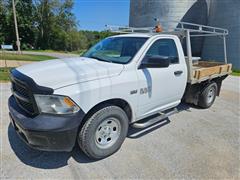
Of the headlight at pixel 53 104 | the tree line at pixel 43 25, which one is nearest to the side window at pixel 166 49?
the headlight at pixel 53 104

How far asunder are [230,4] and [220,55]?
5.50 metres

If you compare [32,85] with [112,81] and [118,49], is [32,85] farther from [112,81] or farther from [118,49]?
[118,49]

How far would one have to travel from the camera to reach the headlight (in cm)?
233

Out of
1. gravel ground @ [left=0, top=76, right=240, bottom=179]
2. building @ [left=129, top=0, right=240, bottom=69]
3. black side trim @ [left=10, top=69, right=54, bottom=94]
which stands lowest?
gravel ground @ [left=0, top=76, right=240, bottom=179]

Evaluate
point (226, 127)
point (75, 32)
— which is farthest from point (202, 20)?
point (75, 32)

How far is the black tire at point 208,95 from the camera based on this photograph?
205 inches

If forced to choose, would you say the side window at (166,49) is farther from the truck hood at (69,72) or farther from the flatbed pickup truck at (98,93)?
the truck hood at (69,72)

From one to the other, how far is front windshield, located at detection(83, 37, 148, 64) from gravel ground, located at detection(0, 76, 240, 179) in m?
1.55

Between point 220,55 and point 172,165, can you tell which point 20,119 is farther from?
point 220,55

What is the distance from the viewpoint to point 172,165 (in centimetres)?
283

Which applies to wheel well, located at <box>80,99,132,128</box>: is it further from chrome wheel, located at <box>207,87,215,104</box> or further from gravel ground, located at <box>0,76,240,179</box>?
chrome wheel, located at <box>207,87,215,104</box>

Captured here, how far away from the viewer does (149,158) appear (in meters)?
2.97

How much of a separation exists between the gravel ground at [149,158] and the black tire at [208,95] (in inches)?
46.3

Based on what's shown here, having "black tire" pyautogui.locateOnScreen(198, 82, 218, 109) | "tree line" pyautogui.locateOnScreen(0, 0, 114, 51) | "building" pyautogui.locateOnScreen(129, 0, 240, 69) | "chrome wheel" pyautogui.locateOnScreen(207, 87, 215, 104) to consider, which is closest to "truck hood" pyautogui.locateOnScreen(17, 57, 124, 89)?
"black tire" pyautogui.locateOnScreen(198, 82, 218, 109)
